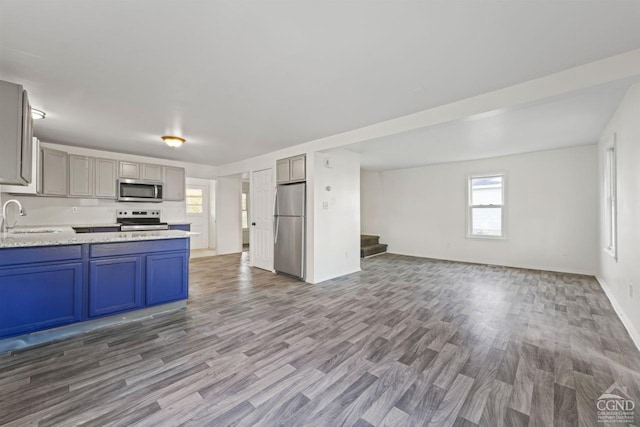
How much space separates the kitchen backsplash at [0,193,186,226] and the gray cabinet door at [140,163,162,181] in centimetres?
65

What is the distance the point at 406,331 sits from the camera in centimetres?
269

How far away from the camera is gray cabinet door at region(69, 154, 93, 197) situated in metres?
4.86

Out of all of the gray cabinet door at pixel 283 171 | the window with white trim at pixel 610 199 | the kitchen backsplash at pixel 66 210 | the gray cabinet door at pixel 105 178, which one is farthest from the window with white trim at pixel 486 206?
the gray cabinet door at pixel 105 178

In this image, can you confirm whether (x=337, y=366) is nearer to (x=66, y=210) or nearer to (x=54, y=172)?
(x=54, y=172)

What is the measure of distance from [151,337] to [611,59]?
4.67 m

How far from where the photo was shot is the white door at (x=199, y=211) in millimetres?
8023

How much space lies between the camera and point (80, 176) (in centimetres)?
496

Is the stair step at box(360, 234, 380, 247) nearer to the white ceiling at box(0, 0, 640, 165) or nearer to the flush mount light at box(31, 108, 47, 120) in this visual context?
the white ceiling at box(0, 0, 640, 165)

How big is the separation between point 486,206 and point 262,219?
505 cm

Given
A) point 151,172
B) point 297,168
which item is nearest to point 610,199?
point 297,168

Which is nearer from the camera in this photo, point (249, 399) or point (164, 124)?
point (249, 399)

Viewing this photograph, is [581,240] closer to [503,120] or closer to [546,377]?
[503,120]

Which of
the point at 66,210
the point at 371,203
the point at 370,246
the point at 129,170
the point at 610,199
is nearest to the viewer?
the point at 610,199

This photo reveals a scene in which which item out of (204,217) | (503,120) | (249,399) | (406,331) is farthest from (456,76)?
→ (204,217)
